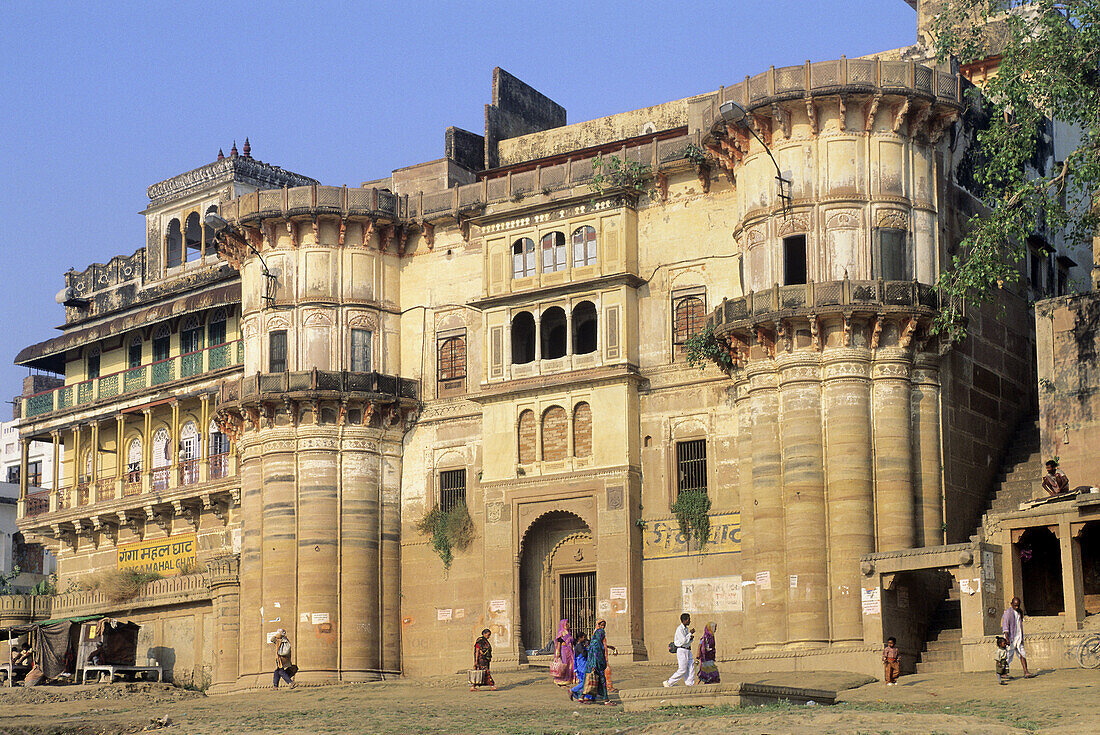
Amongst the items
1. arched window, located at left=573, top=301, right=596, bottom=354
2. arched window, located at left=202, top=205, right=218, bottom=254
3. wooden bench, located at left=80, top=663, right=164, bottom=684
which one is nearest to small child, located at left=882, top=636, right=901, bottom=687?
arched window, located at left=573, top=301, right=596, bottom=354

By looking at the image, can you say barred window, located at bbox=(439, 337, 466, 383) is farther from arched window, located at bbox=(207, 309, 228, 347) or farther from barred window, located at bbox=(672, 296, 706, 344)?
arched window, located at bbox=(207, 309, 228, 347)

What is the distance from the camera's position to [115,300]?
54.0 metres

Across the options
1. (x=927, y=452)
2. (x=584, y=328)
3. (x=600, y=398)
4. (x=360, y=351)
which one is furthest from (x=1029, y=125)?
(x=360, y=351)

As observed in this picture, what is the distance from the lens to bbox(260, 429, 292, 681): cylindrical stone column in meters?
42.1

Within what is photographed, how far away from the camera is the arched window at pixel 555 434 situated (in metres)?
41.0

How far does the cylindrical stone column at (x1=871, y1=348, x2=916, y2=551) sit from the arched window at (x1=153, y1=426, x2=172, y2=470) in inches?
914

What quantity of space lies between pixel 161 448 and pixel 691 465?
61.6 ft

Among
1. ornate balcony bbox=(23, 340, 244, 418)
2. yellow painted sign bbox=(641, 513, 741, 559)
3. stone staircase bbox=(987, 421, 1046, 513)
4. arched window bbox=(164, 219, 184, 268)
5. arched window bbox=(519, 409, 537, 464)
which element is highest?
arched window bbox=(164, 219, 184, 268)

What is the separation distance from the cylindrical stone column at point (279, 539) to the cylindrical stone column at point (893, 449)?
1440cm

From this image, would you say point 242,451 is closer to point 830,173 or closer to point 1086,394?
point 830,173

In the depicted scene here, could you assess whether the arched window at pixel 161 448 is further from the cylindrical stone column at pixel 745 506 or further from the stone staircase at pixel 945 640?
the stone staircase at pixel 945 640

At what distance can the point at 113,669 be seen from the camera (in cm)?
4222

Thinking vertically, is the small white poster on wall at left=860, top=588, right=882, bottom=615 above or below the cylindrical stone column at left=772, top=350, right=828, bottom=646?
below

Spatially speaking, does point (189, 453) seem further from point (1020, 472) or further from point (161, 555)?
point (1020, 472)
